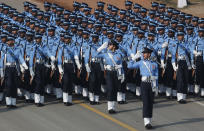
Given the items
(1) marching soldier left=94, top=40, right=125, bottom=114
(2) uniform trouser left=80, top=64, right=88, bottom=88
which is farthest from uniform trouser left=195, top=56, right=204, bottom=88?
(2) uniform trouser left=80, top=64, right=88, bottom=88

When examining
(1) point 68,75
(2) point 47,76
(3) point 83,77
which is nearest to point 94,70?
(1) point 68,75

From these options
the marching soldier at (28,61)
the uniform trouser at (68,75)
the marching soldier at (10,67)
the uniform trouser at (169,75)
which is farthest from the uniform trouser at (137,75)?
the marching soldier at (10,67)

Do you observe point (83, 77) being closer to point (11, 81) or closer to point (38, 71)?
point (38, 71)

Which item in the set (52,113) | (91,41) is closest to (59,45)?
(91,41)

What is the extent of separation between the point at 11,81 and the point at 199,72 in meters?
5.78

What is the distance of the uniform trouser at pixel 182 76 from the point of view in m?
19.2

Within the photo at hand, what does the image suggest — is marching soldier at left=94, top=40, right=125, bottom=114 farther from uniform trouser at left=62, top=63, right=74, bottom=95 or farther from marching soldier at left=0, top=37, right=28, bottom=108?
marching soldier at left=0, top=37, right=28, bottom=108

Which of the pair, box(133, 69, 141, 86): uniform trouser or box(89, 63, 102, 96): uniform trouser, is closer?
box(89, 63, 102, 96): uniform trouser

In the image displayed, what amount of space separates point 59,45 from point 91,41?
93 cm

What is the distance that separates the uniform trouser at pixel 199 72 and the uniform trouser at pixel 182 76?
2.77 feet

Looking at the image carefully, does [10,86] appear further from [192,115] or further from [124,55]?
[192,115]

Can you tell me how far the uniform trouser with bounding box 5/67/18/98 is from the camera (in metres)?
18.2

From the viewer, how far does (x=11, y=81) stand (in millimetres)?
18250

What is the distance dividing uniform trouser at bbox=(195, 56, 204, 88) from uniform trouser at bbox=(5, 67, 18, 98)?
5.56 meters
